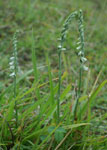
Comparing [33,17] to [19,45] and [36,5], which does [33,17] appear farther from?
[19,45]

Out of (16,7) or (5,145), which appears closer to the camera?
(5,145)

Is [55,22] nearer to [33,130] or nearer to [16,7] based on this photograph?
[16,7]

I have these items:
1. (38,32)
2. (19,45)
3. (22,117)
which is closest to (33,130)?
(22,117)

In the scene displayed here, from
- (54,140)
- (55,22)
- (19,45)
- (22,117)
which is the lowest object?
(54,140)

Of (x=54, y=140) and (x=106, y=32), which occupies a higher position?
(x=106, y=32)

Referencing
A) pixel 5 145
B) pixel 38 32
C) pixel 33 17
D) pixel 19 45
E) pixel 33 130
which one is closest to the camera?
pixel 5 145

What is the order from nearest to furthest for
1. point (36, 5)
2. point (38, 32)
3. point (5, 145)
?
1. point (5, 145)
2. point (38, 32)
3. point (36, 5)
